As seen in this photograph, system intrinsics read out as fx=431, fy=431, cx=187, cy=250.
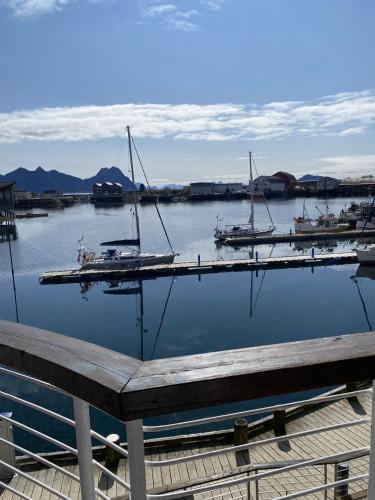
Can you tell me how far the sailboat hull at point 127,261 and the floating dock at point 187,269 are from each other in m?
0.67

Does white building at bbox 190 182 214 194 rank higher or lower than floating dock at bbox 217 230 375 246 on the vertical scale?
higher

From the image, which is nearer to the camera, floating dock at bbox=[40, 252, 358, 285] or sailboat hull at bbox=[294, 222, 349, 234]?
floating dock at bbox=[40, 252, 358, 285]

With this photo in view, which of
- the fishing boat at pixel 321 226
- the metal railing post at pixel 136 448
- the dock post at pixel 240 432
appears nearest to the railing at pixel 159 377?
the metal railing post at pixel 136 448

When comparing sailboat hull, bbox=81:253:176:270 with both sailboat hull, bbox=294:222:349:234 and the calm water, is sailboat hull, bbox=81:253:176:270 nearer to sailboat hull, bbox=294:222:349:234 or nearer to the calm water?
the calm water

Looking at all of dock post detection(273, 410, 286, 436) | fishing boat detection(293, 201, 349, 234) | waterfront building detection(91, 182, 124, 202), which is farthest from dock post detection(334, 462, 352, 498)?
waterfront building detection(91, 182, 124, 202)

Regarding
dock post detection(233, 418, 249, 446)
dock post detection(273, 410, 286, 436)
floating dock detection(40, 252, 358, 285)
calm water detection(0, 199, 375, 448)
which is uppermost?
dock post detection(233, 418, 249, 446)

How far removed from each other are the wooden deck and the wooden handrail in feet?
13.9

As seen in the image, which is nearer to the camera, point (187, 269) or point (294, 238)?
point (187, 269)

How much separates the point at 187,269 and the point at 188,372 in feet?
96.7

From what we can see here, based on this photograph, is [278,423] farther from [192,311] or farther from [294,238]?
[294,238]

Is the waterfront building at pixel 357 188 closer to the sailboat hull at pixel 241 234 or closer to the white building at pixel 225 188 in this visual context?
the white building at pixel 225 188

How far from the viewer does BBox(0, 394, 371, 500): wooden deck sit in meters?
5.05

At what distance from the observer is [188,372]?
940 millimetres

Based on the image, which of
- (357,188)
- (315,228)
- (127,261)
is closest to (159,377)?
(127,261)
